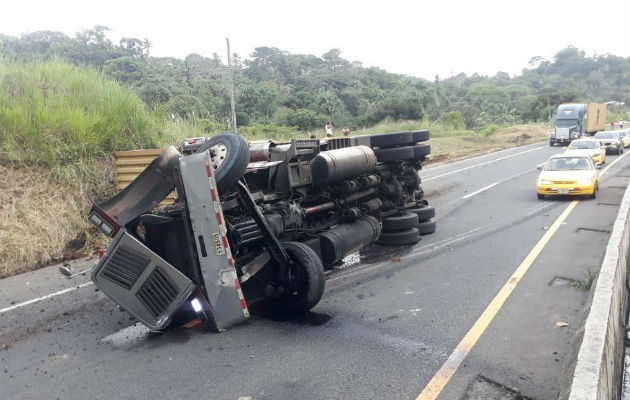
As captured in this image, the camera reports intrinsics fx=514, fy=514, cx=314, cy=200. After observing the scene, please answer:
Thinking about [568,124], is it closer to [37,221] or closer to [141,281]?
[37,221]

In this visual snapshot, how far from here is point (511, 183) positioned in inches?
747

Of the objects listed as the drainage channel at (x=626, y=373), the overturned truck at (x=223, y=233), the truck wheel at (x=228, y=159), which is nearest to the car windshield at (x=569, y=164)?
the drainage channel at (x=626, y=373)

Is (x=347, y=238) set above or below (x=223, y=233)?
below

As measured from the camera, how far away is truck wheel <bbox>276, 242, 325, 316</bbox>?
5.88m

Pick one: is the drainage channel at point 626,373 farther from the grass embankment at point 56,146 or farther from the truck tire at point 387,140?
the grass embankment at point 56,146

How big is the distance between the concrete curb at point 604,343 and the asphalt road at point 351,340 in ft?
0.80

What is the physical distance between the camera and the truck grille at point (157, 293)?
5.27 metres

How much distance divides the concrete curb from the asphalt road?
0.24 meters

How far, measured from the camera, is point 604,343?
441cm

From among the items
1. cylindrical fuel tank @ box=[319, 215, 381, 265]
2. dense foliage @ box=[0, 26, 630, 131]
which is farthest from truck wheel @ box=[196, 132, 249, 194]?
dense foliage @ box=[0, 26, 630, 131]

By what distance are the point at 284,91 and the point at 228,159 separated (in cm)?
4514

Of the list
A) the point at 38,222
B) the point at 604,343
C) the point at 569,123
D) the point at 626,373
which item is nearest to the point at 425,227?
the point at 626,373

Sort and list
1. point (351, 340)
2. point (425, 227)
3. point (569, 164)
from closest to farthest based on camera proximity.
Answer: point (351, 340), point (425, 227), point (569, 164)

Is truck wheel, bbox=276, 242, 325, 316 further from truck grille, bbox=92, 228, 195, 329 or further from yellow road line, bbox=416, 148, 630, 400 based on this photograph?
yellow road line, bbox=416, 148, 630, 400
